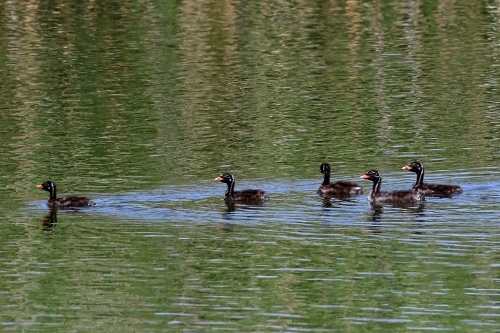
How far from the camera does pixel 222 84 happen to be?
3725 centimetres

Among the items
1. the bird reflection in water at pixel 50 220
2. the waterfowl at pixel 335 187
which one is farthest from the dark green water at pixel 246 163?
the waterfowl at pixel 335 187

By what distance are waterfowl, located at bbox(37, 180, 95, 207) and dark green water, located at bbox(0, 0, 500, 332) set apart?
0.88ft

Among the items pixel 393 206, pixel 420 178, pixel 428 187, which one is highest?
pixel 420 178

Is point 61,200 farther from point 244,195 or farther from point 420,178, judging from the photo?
point 420,178

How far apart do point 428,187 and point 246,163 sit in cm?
435

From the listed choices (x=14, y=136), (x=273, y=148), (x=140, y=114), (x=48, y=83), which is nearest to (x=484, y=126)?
(x=273, y=148)

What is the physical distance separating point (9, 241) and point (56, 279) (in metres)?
2.69

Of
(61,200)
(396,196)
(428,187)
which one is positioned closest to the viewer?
(61,200)

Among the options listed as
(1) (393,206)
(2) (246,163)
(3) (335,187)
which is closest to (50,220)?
(3) (335,187)

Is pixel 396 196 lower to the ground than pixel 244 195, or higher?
lower

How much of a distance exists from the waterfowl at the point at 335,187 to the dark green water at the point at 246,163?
0.44 meters

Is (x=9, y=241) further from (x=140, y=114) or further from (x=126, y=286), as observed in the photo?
(x=140, y=114)

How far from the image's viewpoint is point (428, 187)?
24344mm

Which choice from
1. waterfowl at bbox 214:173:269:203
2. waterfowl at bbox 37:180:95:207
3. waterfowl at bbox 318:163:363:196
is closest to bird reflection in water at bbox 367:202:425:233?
waterfowl at bbox 318:163:363:196
